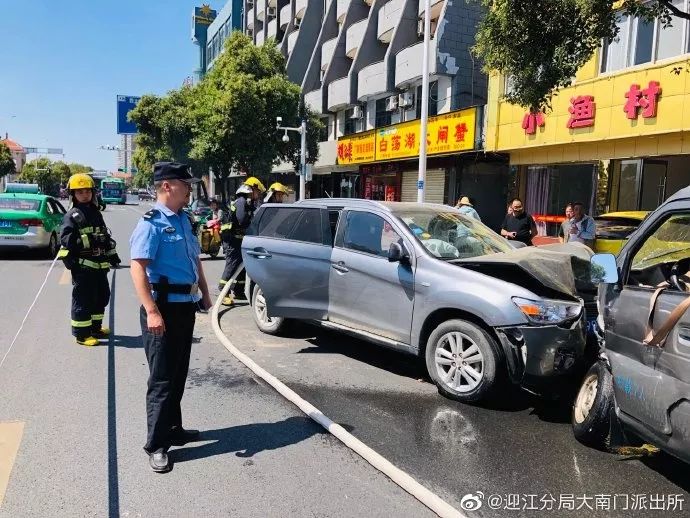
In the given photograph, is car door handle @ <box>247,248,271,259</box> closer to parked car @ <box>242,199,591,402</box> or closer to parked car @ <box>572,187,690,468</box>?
parked car @ <box>242,199,591,402</box>

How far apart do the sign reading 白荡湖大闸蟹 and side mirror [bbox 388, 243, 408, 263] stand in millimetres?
12535

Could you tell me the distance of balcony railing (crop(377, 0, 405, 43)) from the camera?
23812 mm

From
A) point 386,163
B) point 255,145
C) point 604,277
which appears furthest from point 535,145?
point 255,145

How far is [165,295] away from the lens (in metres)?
3.54

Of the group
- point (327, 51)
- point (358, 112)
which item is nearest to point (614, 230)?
point (358, 112)

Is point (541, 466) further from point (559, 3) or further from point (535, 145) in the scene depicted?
point (535, 145)

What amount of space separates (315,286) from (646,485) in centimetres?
342

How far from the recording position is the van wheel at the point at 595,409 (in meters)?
3.68

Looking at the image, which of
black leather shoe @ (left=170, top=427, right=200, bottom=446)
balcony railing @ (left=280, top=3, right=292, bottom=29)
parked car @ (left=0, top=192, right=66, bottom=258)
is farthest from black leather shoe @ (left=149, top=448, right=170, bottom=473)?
balcony railing @ (left=280, top=3, right=292, bottom=29)

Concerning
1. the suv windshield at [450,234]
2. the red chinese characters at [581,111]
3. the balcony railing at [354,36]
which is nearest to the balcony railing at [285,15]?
the balcony railing at [354,36]

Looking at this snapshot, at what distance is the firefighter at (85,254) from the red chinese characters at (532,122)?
444 inches

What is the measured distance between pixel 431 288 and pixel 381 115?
22.6 m

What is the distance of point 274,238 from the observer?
655cm

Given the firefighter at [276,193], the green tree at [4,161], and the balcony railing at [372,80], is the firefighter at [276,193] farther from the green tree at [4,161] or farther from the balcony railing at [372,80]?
the green tree at [4,161]
